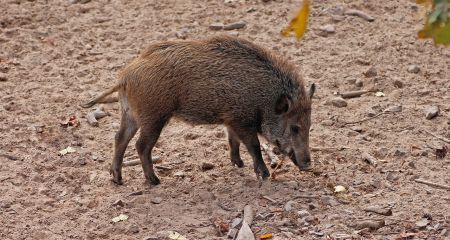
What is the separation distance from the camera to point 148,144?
522 centimetres

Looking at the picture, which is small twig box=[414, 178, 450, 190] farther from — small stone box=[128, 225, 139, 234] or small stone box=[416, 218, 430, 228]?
small stone box=[128, 225, 139, 234]

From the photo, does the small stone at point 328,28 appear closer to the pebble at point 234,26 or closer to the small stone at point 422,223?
the pebble at point 234,26

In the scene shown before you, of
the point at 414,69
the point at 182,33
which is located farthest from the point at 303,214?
the point at 182,33

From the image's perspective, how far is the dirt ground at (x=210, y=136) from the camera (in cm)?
478

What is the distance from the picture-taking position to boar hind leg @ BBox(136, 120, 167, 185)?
203 inches

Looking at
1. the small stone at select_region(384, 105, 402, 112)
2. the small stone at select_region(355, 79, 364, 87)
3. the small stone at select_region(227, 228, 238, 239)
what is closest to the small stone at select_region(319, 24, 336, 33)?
the small stone at select_region(355, 79, 364, 87)

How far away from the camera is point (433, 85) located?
6.70 metres

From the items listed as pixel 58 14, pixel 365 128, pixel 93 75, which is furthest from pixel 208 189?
pixel 58 14

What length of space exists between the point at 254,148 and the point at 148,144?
73 centimetres

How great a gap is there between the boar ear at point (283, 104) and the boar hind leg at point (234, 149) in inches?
14.7

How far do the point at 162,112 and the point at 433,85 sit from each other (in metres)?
2.74

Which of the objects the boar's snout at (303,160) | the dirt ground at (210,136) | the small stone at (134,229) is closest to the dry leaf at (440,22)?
the dirt ground at (210,136)

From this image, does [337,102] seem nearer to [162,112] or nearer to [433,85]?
[433,85]

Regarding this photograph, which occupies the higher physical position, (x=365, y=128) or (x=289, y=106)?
(x=289, y=106)
